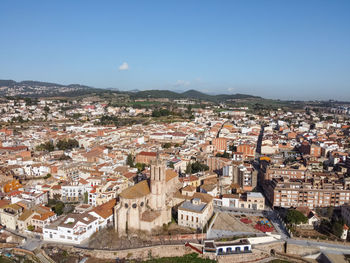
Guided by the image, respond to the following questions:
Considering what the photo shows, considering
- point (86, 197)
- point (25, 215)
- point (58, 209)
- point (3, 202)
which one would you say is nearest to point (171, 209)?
point (86, 197)

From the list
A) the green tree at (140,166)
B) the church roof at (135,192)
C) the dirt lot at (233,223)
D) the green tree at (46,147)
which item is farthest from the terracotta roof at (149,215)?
the green tree at (46,147)

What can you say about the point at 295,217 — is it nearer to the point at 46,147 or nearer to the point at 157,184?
the point at 157,184

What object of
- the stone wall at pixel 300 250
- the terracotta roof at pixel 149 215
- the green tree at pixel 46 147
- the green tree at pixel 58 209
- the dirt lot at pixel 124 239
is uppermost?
the green tree at pixel 46 147

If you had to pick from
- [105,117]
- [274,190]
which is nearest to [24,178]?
[274,190]

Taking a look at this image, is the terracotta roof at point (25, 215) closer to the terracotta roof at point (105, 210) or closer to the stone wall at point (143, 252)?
the terracotta roof at point (105, 210)

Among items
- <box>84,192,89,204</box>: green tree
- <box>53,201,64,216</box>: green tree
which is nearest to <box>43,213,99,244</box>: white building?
<box>53,201,64,216</box>: green tree

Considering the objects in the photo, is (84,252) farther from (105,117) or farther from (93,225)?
(105,117)

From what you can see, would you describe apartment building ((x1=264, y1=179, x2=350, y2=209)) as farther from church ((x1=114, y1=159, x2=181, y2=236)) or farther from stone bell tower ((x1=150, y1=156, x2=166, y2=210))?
stone bell tower ((x1=150, y1=156, x2=166, y2=210))
